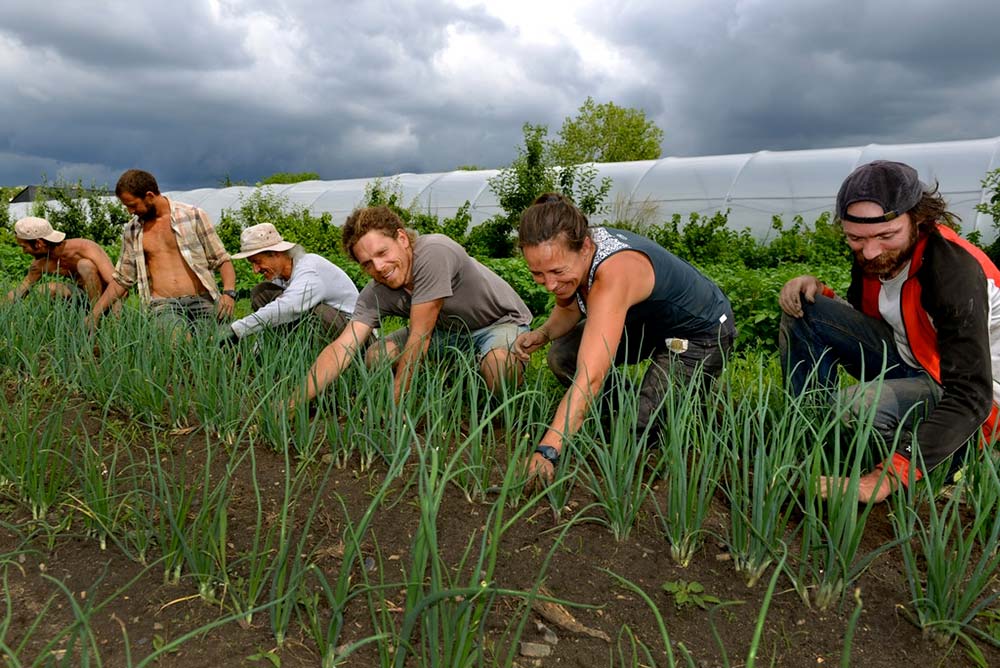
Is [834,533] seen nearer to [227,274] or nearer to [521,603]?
[521,603]

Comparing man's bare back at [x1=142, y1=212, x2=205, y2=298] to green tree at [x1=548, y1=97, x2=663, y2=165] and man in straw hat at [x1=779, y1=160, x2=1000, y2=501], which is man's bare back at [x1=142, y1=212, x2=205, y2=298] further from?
green tree at [x1=548, y1=97, x2=663, y2=165]

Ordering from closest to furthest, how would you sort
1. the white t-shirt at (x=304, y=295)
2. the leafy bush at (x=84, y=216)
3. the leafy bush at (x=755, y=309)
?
the white t-shirt at (x=304, y=295) → the leafy bush at (x=755, y=309) → the leafy bush at (x=84, y=216)

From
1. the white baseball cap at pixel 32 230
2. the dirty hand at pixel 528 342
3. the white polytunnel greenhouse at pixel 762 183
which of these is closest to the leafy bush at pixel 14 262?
the white baseball cap at pixel 32 230

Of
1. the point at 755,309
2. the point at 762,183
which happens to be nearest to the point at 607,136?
the point at 762,183

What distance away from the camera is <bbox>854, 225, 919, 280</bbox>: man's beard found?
2213 millimetres

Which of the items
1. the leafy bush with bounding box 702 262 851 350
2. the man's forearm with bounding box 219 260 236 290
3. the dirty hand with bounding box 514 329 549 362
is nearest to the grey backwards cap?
the dirty hand with bounding box 514 329 549 362

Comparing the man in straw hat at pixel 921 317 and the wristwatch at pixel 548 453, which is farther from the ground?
the man in straw hat at pixel 921 317

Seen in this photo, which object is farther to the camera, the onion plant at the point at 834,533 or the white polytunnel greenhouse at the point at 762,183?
the white polytunnel greenhouse at the point at 762,183

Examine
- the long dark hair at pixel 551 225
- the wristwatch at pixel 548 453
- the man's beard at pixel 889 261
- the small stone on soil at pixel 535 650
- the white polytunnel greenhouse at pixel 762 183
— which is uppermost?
the white polytunnel greenhouse at pixel 762 183

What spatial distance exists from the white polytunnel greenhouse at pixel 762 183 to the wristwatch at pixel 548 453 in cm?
998

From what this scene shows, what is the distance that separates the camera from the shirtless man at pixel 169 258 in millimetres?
4680

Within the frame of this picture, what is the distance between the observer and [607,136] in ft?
83.0

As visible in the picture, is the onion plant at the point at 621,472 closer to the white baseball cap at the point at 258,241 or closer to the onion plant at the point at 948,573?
the onion plant at the point at 948,573

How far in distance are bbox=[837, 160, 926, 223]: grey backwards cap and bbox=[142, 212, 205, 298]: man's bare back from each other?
151 inches
